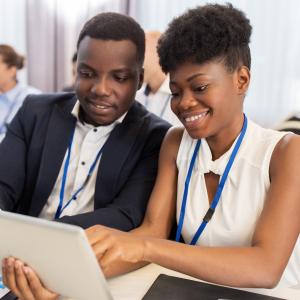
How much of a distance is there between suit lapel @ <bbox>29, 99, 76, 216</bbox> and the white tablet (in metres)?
0.51

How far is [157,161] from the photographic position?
1.34 m

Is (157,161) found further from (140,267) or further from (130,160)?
(140,267)

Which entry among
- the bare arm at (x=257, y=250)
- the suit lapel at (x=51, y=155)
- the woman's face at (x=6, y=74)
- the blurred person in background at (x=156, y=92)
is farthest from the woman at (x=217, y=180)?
the woman's face at (x=6, y=74)

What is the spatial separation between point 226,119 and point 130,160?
344 millimetres

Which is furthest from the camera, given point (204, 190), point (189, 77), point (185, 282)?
point (204, 190)

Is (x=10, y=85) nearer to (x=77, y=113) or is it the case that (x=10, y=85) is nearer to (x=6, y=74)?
(x=6, y=74)

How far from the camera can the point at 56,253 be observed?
720 mm

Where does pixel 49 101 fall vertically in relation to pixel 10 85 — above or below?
above

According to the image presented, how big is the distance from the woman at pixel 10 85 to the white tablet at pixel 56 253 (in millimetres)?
2632

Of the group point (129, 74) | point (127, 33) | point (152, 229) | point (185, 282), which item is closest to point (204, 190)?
point (152, 229)

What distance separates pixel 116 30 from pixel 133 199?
485 millimetres

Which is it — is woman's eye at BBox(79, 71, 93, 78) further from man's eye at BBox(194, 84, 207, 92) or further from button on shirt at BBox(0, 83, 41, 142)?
button on shirt at BBox(0, 83, 41, 142)

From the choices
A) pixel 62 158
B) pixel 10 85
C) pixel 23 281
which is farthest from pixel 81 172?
pixel 10 85

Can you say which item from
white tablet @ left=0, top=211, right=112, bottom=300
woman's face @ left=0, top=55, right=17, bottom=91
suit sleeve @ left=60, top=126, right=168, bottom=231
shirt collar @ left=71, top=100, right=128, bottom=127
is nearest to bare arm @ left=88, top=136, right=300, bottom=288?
white tablet @ left=0, top=211, right=112, bottom=300
